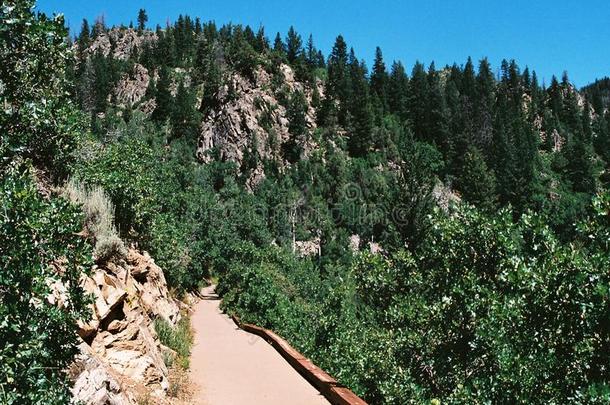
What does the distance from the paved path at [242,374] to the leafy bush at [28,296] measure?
16.9 feet

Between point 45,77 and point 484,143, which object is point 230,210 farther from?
point 484,143

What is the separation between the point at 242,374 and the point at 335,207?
5366 centimetres

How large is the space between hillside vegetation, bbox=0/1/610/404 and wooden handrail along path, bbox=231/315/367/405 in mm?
532

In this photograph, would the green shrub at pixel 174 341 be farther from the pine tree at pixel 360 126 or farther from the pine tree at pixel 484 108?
the pine tree at pixel 484 108

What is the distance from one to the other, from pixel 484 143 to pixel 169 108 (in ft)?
179

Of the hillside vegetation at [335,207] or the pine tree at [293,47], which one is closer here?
the hillside vegetation at [335,207]

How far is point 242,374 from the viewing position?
10367 mm

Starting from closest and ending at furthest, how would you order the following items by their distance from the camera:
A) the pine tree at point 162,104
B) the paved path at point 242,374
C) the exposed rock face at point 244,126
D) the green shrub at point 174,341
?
the paved path at point 242,374 → the green shrub at point 174,341 → the exposed rock face at point 244,126 → the pine tree at point 162,104

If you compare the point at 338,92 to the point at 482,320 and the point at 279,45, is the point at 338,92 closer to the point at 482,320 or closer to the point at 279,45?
the point at 279,45

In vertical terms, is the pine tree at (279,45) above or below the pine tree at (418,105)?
above

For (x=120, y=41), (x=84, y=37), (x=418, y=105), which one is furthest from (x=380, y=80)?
(x=84, y=37)

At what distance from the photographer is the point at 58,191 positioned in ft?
27.5

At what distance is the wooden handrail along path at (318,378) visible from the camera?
7.65m

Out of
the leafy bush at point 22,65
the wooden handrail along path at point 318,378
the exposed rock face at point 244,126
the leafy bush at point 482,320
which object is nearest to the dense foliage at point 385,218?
the leafy bush at point 482,320
